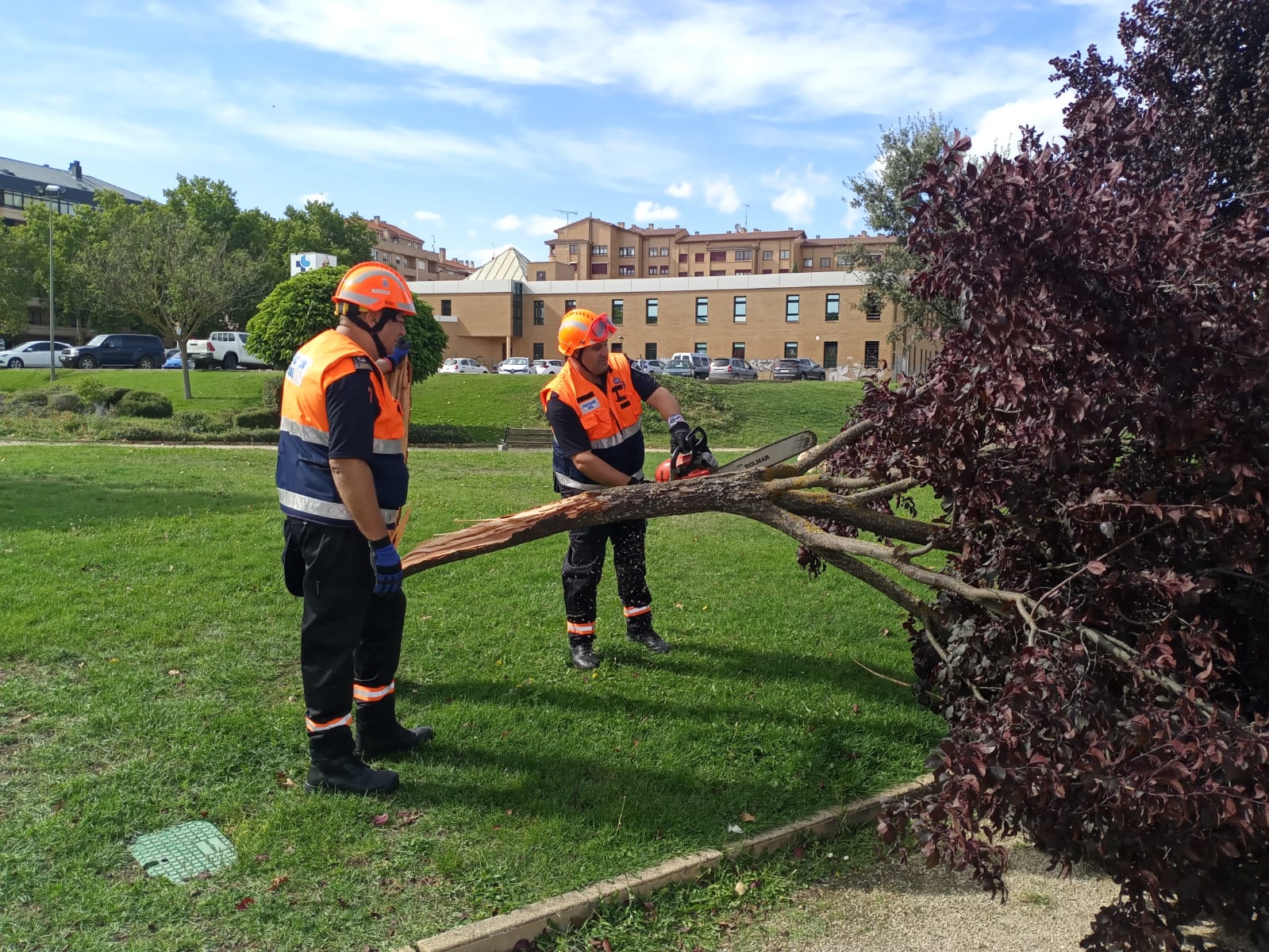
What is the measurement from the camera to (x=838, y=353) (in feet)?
184

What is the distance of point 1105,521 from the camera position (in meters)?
2.75

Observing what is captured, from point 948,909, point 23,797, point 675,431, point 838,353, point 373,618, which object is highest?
point 838,353

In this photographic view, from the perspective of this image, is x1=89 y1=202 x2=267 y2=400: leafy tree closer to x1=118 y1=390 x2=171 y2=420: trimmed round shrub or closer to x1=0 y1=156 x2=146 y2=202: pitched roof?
x1=118 y1=390 x2=171 y2=420: trimmed round shrub

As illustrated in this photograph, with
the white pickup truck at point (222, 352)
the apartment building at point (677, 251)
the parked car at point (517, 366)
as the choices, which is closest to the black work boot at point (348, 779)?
the white pickup truck at point (222, 352)

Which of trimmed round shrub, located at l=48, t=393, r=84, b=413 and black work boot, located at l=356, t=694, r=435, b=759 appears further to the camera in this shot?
trimmed round shrub, located at l=48, t=393, r=84, b=413

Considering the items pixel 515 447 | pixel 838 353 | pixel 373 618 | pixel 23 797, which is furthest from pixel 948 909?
pixel 838 353

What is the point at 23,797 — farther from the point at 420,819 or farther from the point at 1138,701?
the point at 1138,701

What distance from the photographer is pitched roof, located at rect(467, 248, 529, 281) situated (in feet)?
218

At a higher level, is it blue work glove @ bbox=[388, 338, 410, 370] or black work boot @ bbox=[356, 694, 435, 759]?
blue work glove @ bbox=[388, 338, 410, 370]

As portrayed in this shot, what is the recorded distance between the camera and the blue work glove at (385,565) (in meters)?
3.54

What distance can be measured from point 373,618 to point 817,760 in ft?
6.92

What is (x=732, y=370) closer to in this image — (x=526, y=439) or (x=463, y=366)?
(x=463, y=366)

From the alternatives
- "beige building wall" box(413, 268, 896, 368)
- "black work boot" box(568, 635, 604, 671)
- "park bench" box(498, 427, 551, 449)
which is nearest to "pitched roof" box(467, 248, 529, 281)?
"beige building wall" box(413, 268, 896, 368)

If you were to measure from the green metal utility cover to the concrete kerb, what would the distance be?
0.85 m
